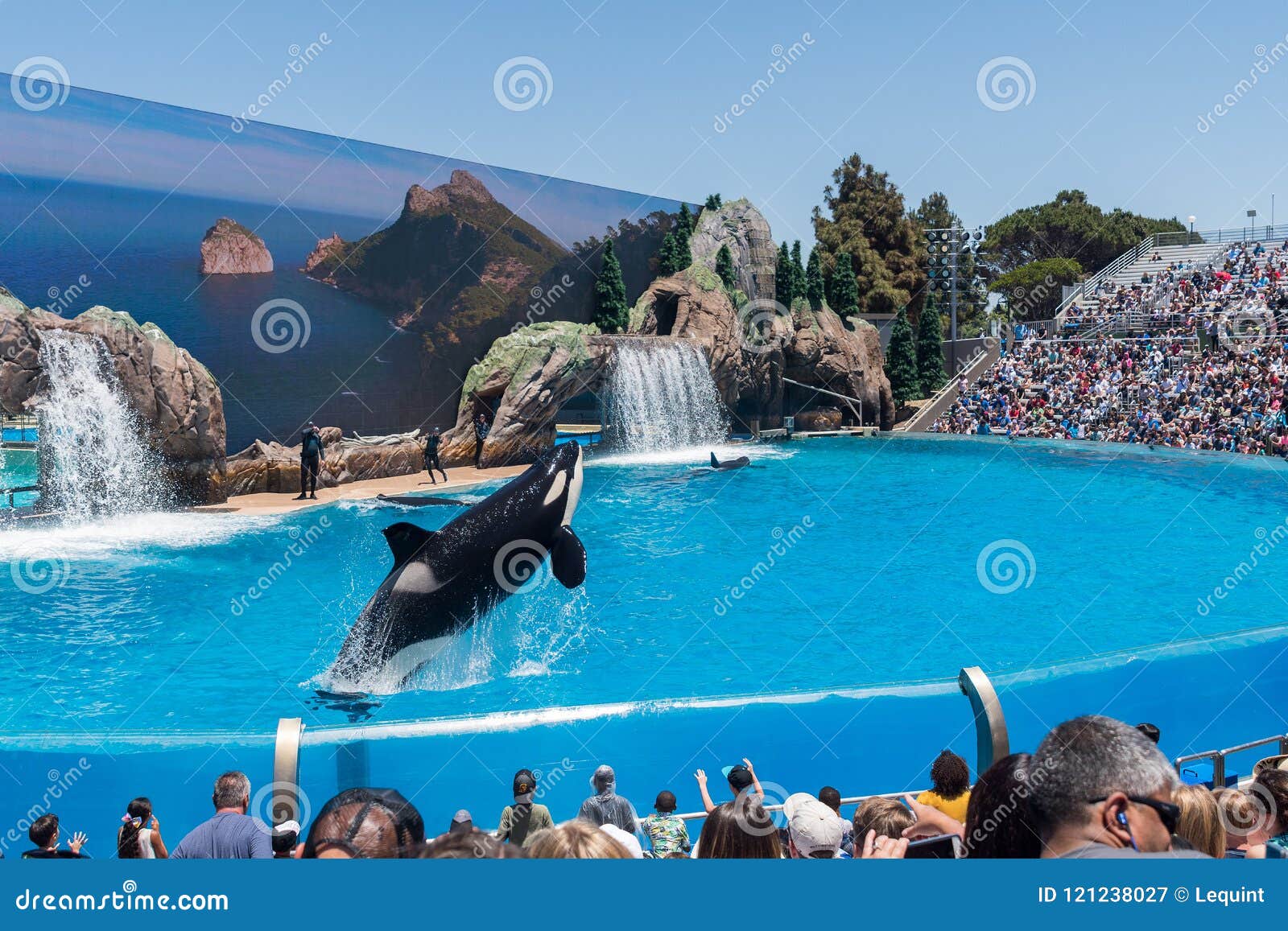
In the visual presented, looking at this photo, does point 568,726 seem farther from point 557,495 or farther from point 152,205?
point 152,205

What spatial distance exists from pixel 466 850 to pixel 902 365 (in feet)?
106

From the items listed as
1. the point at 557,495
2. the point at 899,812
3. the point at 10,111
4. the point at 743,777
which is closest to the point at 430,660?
the point at 557,495

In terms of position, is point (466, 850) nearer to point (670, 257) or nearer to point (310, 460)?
point (310, 460)

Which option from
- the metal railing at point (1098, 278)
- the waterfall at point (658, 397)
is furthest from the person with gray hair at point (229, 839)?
the metal railing at point (1098, 278)

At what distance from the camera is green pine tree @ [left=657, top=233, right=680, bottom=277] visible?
28344 millimetres

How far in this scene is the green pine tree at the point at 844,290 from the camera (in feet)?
103

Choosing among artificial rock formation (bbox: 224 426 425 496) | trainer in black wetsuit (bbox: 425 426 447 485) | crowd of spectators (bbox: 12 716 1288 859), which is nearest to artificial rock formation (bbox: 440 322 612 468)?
artificial rock formation (bbox: 224 426 425 496)

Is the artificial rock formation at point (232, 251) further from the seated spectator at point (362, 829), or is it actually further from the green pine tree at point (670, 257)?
the seated spectator at point (362, 829)

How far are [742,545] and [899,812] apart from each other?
33.8ft

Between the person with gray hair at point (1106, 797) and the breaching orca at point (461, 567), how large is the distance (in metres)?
4.94

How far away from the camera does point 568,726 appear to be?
579 cm

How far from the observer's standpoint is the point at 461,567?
6.73m

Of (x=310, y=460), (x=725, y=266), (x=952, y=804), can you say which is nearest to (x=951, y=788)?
(x=952, y=804)

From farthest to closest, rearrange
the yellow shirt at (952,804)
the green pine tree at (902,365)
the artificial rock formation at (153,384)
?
the green pine tree at (902,365)
the artificial rock formation at (153,384)
the yellow shirt at (952,804)
